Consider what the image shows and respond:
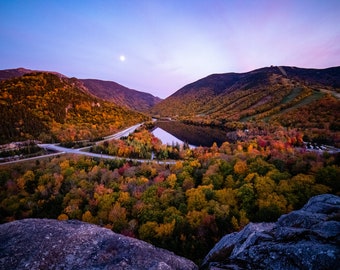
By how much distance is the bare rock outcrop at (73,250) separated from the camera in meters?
11.9

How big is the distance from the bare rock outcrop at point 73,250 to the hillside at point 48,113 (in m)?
94.8

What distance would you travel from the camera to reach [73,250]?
12.9 m

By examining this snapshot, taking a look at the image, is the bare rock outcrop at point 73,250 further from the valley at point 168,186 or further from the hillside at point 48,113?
the hillside at point 48,113

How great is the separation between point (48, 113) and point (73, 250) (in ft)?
445

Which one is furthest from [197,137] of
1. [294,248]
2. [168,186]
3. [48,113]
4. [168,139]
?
[294,248]

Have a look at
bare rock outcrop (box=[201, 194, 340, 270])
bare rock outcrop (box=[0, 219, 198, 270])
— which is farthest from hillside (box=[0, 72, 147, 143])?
bare rock outcrop (box=[201, 194, 340, 270])

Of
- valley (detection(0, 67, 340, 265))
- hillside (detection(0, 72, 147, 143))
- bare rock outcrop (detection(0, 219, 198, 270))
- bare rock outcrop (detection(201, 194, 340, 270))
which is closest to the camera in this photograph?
bare rock outcrop (detection(201, 194, 340, 270))

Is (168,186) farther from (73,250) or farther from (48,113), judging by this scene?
(48,113)

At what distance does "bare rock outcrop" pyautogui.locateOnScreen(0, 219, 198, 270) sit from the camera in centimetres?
1191

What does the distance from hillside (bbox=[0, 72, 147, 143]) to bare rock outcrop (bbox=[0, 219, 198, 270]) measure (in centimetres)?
9482

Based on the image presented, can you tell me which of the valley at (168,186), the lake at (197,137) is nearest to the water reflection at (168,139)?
the lake at (197,137)

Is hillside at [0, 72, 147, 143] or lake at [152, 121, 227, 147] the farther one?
lake at [152, 121, 227, 147]

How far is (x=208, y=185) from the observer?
4769 cm

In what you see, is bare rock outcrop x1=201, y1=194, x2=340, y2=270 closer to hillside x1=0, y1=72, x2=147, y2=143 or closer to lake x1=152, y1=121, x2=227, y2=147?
lake x1=152, y1=121, x2=227, y2=147
